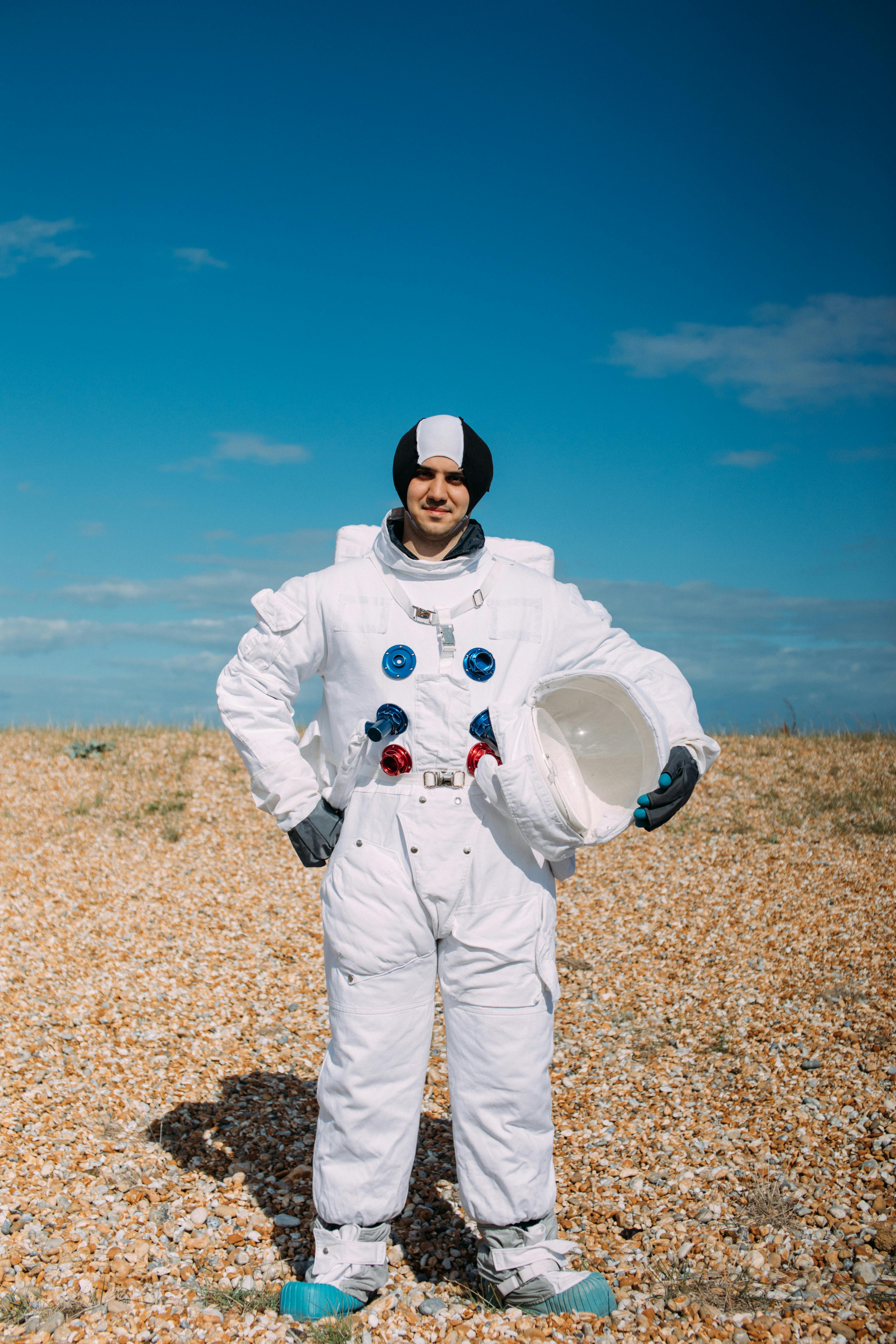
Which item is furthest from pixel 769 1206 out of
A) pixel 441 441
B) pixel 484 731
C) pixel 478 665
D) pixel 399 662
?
pixel 441 441

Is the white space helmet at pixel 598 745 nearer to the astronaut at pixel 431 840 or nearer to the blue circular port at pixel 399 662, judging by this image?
the astronaut at pixel 431 840

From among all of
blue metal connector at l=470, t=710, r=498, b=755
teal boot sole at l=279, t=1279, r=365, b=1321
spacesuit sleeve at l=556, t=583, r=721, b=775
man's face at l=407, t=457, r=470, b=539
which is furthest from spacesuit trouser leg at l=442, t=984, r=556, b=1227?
man's face at l=407, t=457, r=470, b=539

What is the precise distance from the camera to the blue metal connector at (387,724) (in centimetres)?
323

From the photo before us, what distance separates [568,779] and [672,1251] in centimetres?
200

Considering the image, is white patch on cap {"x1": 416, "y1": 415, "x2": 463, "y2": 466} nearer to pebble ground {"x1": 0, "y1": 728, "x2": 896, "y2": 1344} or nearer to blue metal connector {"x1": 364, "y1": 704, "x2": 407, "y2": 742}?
blue metal connector {"x1": 364, "y1": 704, "x2": 407, "y2": 742}

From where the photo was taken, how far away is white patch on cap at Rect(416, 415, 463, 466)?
11.2 feet

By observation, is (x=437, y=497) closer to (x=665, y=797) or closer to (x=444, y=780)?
(x=444, y=780)

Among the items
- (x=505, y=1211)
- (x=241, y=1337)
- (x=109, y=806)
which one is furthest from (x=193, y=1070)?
(x=109, y=806)

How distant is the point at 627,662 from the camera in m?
3.59

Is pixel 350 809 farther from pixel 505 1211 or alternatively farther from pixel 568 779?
pixel 505 1211

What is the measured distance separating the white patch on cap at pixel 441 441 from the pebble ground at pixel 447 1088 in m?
2.87

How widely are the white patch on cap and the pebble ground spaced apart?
287 centimetres

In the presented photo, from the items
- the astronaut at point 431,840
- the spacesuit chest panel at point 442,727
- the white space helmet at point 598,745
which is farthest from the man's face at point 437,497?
the white space helmet at point 598,745

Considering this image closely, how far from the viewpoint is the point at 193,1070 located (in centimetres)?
549
